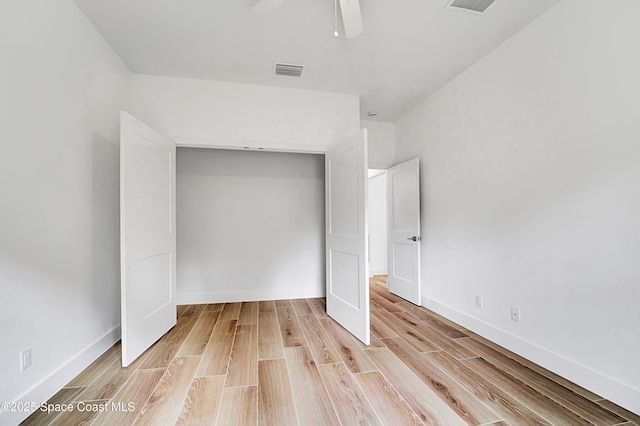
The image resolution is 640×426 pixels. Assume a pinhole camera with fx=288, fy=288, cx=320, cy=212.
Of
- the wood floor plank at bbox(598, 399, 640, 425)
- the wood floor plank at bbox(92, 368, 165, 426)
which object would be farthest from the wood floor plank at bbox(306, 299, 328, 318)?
the wood floor plank at bbox(598, 399, 640, 425)

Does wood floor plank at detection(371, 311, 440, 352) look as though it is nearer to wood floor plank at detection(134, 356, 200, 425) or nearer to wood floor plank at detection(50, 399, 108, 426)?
wood floor plank at detection(134, 356, 200, 425)

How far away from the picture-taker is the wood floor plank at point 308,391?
1605mm

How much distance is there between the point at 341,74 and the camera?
299 cm

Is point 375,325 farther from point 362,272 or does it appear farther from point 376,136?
point 376,136

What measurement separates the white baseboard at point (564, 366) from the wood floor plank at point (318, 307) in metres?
1.50

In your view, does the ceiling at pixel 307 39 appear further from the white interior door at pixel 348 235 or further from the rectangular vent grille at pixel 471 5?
the white interior door at pixel 348 235

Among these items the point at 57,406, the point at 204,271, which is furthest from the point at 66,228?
the point at 204,271

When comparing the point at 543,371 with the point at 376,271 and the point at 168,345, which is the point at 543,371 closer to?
the point at 168,345

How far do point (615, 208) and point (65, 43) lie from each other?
12.1ft

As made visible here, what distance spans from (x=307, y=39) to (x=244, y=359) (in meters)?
2.67

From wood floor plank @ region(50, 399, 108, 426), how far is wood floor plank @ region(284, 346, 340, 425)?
1.14m

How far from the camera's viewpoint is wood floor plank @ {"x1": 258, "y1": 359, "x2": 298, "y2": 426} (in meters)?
1.59

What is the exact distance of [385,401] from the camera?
1745 mm

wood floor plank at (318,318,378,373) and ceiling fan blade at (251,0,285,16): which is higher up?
ceiling fan blade at (251,0,285,16)
